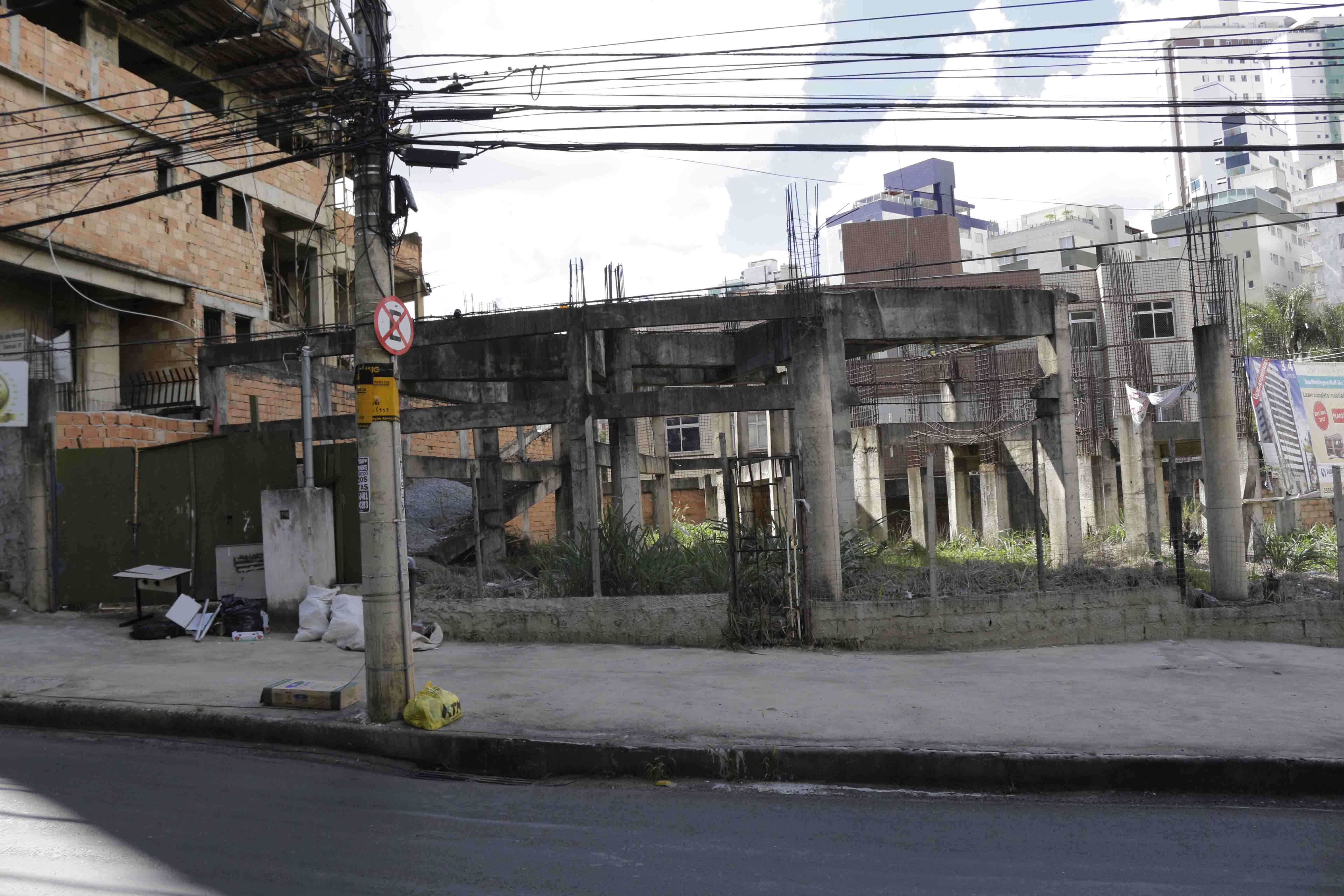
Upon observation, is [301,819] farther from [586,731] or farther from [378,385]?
[378,385]

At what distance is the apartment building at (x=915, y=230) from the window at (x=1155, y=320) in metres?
5.96

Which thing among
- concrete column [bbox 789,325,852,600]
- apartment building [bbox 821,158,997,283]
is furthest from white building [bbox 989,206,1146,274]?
concrete column [bbox 789,325,852,600]

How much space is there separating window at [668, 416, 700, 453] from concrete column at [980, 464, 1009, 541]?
17704 mm

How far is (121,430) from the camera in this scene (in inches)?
596

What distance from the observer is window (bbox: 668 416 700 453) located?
43.5 metres

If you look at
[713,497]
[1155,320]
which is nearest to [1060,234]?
[1155,320]

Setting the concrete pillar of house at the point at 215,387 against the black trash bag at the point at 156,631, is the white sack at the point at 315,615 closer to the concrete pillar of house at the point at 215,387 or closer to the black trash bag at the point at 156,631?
the black trash bag at the point at 156,631

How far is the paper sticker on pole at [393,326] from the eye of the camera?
23.3ft

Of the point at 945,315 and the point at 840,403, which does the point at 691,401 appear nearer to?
the point at 840,403

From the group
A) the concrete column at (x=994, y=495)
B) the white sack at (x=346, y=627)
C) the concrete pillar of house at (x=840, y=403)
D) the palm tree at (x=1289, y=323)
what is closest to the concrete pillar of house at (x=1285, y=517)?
the concrete column at (x=994, y=495)

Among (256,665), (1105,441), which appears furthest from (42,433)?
(1105,441)

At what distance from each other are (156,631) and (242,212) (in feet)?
64.9

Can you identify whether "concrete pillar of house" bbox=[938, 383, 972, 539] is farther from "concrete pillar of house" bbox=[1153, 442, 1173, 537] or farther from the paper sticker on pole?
the paper sticker on pole

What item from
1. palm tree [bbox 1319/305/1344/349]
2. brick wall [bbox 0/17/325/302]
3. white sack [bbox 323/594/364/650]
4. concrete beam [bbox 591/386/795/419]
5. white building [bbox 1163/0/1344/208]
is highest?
white building [bbox 1163/0/1344/208]
